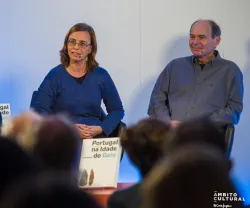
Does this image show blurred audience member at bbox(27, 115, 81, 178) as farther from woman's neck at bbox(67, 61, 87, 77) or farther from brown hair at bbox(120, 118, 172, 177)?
woman's neck at bbox(67, 61, 87, 77)

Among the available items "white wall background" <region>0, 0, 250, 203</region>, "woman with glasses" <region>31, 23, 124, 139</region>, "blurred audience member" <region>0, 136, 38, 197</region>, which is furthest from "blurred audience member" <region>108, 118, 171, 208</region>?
"white wall background" <region>0, 0, 250, 203</region>

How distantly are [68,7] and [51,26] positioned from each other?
24 centimetres

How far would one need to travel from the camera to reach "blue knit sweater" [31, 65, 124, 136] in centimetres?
415

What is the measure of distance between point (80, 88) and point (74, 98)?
0.30ft

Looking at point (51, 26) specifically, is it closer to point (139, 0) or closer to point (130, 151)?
point (139, 0)

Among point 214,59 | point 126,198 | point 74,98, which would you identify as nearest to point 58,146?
point 126,198

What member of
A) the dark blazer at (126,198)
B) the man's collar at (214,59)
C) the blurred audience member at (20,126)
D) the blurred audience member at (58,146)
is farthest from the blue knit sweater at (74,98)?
the blurred audience member at (58,146)

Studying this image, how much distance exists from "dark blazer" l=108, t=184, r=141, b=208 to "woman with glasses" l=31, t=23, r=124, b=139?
258cm

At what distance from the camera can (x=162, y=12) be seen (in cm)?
518

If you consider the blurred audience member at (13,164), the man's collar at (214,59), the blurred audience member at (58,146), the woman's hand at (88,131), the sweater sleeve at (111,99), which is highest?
the blurred audience member at (13,164)

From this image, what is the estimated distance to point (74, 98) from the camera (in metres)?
4.16

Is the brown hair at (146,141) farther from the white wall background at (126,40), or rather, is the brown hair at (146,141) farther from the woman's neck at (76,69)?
the white wall background at (126,40)

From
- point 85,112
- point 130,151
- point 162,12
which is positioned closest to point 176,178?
point 130,151

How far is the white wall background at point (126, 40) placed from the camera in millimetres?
5137
